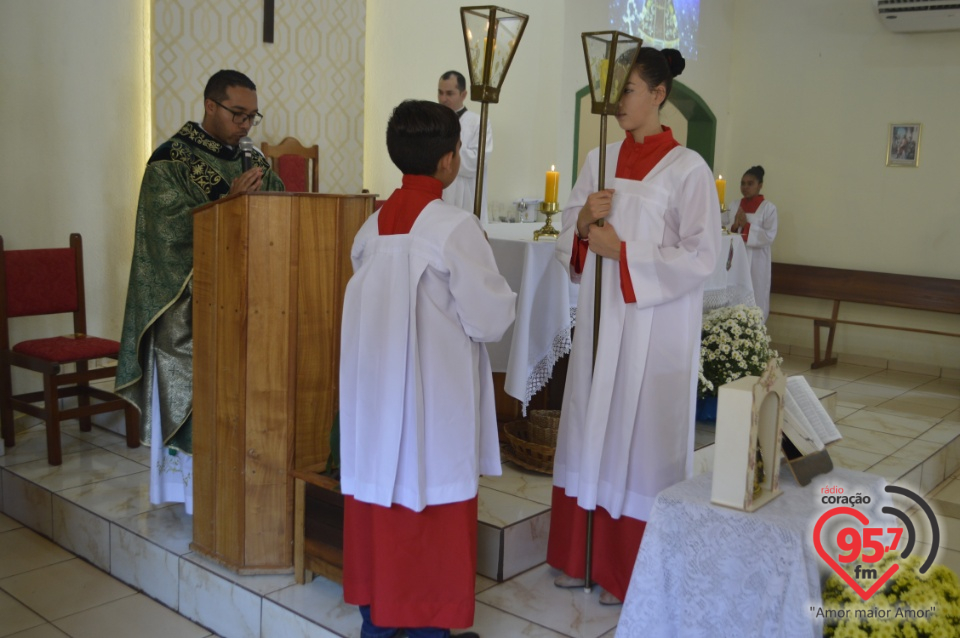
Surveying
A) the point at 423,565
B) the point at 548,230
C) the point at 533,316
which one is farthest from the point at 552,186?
the point at 423,565

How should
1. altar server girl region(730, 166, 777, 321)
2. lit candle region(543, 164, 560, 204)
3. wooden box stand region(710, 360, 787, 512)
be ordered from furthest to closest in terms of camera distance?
altar server girl region(730, 166, 777, 321), lit candle region(543, 164, 560, 204), wooden box stand region(710, 360, 787, 512)

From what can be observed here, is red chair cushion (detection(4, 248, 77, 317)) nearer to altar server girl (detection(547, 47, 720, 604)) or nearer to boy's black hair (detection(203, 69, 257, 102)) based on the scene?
boy's black hair (detection(203, 69, 257, 102))

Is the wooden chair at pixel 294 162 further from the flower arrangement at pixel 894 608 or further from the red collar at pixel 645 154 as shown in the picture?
the flower arrangement at pixel 894 608

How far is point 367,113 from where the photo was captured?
6.51 metres

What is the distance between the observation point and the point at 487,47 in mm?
2715

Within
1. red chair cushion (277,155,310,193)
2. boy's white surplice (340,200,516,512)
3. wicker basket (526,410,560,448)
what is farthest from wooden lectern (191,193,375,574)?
red chair cushion (277,155,310,193)

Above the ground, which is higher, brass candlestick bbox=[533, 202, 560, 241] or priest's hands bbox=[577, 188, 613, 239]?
priest's hands bbox=[577, 188, 613, 239]

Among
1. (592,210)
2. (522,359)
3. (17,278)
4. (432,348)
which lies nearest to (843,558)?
(432,348)

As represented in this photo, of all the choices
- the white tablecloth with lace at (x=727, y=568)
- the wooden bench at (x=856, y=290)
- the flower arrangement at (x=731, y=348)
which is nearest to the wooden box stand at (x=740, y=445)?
the white tablecloth with lace at (x=727, y=568)

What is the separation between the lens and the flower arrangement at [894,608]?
1752 mm

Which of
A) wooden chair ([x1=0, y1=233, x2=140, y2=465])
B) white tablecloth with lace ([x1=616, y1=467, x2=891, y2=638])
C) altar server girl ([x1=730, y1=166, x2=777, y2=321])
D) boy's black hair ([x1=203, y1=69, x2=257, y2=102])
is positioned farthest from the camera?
altar server girl ([x1=730, y1=166, x2=777, y2=321])

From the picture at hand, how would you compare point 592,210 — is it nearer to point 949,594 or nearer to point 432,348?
point 432,348

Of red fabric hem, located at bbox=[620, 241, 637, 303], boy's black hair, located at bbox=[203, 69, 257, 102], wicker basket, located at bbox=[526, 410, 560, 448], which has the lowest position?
wicker basket, located at bbox=[526, 410, 560, 448]

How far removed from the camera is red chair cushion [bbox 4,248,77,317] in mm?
4289
